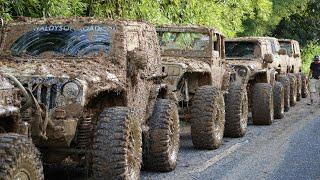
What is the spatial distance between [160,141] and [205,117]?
1.99 m

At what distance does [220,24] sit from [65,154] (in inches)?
606

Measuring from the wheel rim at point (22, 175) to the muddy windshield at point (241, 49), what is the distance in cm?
1089

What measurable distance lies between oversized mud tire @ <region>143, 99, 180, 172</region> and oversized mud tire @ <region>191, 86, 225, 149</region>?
62.9 inches

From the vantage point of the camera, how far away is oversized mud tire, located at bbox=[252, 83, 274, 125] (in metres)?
14.1

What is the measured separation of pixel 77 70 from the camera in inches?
275

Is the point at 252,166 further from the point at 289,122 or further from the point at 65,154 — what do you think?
the point at 289,122

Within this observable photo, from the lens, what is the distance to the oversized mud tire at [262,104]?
14.1 metres

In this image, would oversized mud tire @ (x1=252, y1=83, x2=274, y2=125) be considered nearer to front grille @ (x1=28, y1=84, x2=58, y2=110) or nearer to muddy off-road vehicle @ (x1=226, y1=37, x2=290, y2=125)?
muddy off-road vehicle @ (x1=226, y1=37, x2=290, y2=125)

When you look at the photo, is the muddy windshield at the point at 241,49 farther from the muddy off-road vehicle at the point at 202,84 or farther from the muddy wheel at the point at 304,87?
the muddy wheel at the point at 304,87

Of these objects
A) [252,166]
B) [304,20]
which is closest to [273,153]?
[252,166]

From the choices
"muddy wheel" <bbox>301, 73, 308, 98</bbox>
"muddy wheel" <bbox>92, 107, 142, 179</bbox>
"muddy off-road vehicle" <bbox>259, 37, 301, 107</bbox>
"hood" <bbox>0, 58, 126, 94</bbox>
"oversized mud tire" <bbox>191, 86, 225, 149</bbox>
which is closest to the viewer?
"muddy wheel" <bbox>92, 107, 142, 179</bbox>

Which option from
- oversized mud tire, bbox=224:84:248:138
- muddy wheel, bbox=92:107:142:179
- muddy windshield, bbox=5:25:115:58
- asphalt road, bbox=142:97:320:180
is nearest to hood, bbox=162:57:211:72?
oversized mud tire, bbox=224:84:248:138

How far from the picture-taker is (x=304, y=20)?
3538cm

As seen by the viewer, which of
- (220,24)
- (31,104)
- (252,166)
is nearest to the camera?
(31,104)
